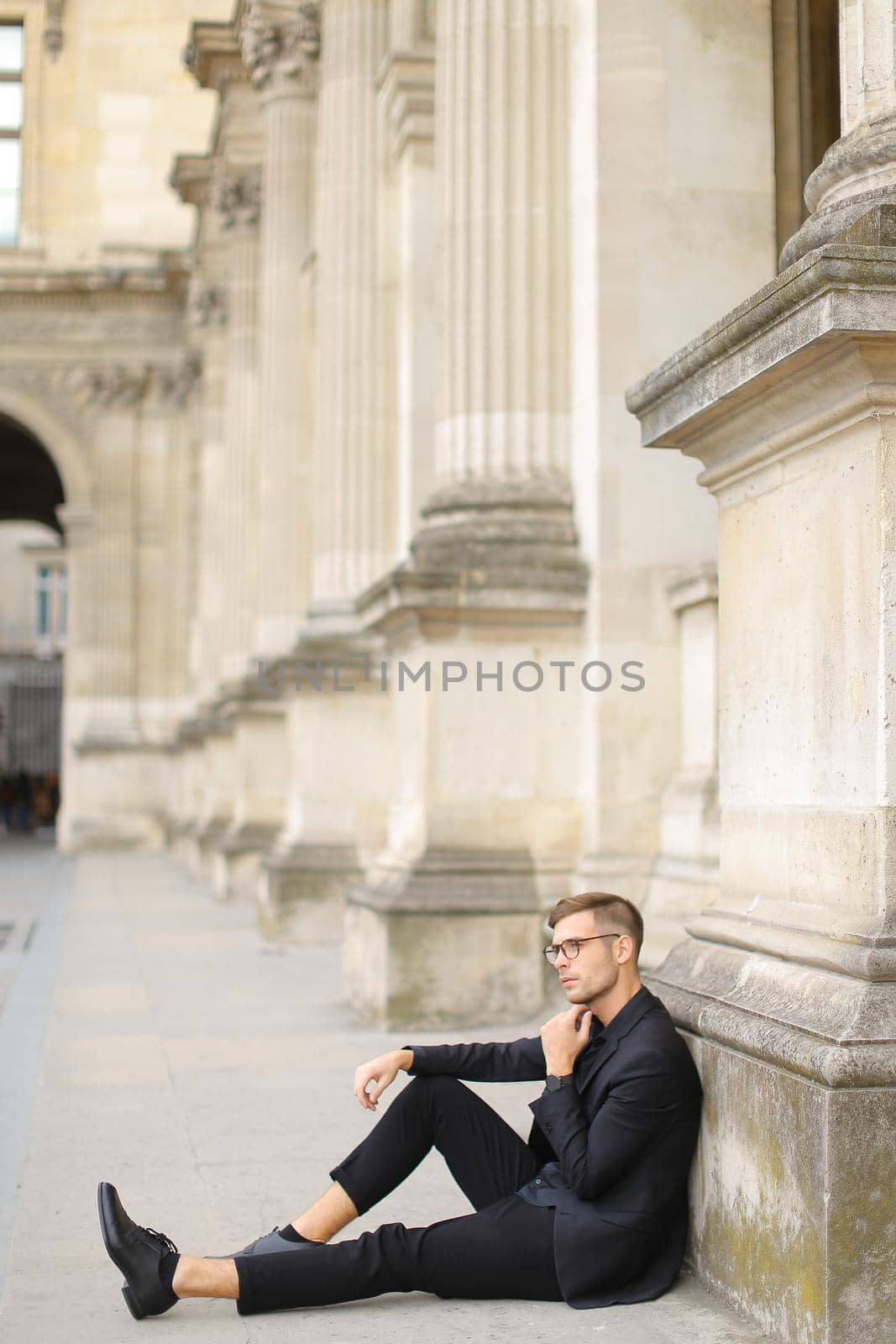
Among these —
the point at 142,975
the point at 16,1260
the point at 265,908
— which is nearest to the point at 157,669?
the point at 265,908

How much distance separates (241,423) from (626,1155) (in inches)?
652

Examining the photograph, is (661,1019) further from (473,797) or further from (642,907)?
(473,797)

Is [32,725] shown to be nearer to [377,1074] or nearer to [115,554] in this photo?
[115,554]

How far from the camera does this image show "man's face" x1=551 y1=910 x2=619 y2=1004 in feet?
14.0

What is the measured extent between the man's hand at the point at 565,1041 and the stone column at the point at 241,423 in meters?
14.9

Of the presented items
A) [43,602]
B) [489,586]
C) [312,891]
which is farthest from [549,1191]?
[43,602]

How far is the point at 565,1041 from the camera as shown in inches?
167

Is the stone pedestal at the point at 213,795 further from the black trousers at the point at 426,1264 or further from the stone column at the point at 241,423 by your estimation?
the black trousers at the point at 426,1264

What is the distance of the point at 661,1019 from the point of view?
4.22 m

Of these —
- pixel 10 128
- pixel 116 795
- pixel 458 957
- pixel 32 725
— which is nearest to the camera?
pixel 458 957

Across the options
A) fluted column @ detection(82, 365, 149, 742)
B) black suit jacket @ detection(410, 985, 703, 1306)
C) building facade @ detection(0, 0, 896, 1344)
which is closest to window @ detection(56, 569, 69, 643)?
fluted column @ detection(82, 365, 149, 742)

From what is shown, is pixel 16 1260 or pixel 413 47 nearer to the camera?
pixel 16 1260

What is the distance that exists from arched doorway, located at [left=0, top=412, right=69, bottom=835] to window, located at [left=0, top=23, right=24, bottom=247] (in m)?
3.11

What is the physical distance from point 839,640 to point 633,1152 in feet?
4.07
